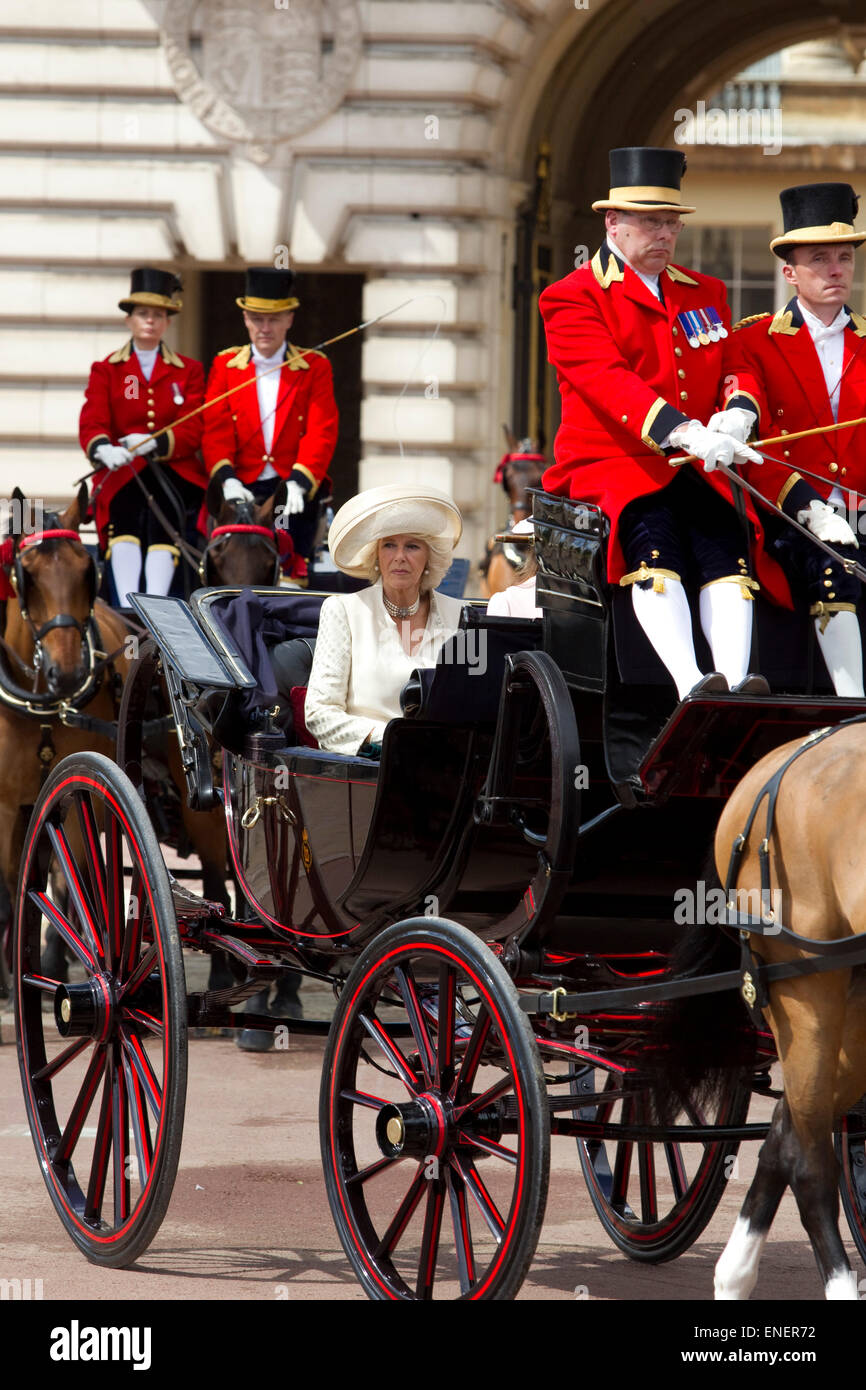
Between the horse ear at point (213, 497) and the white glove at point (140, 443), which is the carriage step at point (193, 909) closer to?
the horse ear at point (213, 497)

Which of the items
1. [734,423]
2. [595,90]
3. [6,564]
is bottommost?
[6,564]

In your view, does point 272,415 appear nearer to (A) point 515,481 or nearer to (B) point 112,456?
(B) point 112,456

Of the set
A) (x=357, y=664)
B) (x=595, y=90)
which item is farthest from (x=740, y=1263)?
(x=595, y=90)

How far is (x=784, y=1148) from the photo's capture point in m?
3.64

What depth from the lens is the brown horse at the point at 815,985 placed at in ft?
11.6

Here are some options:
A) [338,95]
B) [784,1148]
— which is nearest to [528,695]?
[784,1148]

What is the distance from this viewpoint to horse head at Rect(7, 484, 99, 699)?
267 inches

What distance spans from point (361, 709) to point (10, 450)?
9.75 meters

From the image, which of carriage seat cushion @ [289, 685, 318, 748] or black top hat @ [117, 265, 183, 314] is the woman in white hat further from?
black top hat @ [117, 265, 183, 314]

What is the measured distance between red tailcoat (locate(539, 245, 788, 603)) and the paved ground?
59.2 inches

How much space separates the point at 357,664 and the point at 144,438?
464 centimetres

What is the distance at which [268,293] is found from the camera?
9047mm

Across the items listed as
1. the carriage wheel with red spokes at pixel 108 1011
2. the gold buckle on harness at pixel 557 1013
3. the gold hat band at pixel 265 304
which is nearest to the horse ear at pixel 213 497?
the gold hat band at pixel 265 304
